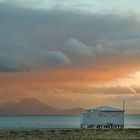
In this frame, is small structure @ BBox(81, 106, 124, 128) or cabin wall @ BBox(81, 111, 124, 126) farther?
cabin wall @ BBox(81, 111, 124, 126)

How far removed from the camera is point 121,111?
120 metres

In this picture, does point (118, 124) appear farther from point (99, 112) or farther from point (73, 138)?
point (73, 138)

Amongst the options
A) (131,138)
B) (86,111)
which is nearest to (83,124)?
(86,111)

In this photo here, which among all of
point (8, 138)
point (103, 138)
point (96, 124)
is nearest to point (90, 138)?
point (103, 138)

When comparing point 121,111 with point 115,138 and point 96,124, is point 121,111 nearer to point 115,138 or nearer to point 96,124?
point 96,124

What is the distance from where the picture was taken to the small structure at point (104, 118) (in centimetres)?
11894

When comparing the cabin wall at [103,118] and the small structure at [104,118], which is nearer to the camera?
the small structure at [104,118]

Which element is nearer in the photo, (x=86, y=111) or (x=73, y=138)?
(x=73, y=138)

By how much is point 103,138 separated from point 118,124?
4300 cm

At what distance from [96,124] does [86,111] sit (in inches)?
190

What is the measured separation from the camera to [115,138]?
253ft

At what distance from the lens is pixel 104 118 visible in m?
119

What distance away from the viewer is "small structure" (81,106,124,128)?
119 metres

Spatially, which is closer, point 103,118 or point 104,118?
point 104,118
